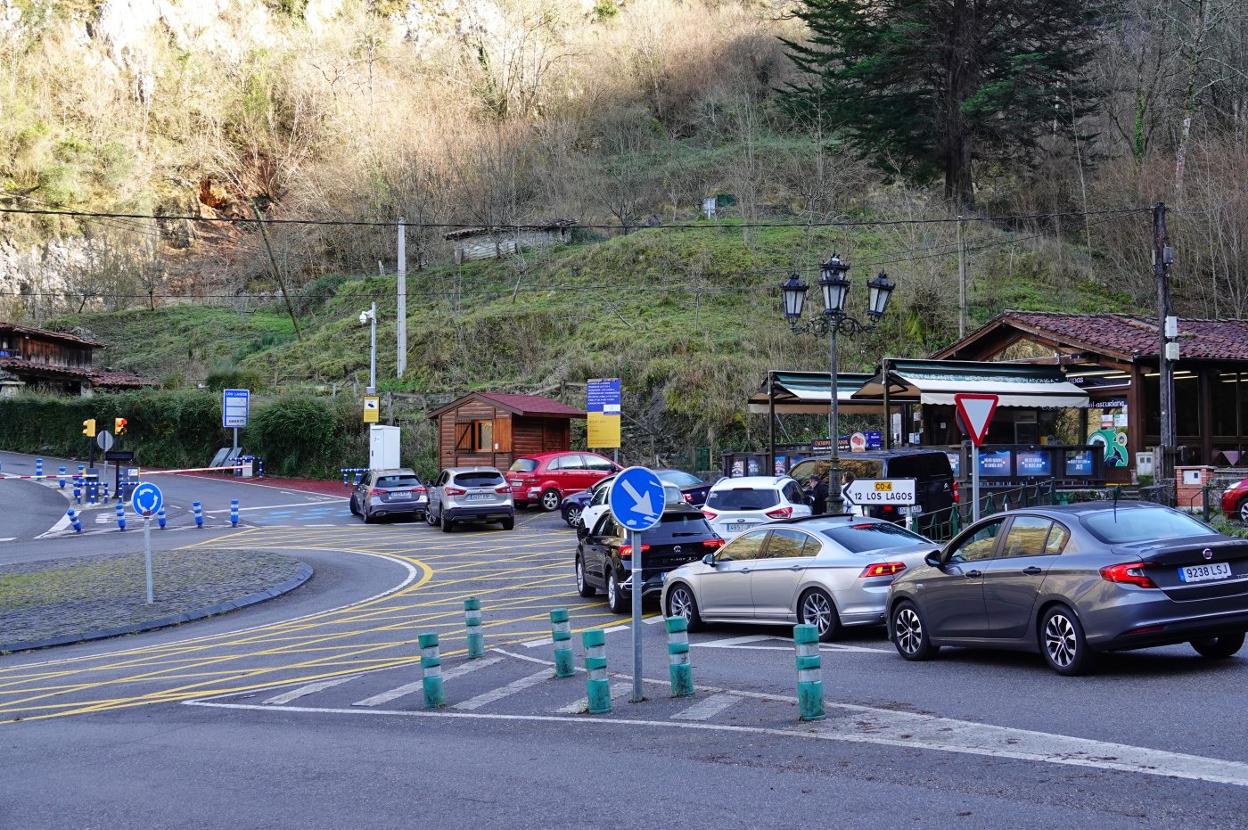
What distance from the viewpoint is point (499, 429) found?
41.5 meters

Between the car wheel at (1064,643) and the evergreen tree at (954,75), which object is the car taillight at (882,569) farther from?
the evergreen tree at (954,75)

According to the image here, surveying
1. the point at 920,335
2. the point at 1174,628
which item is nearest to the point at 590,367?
the point at 920,335

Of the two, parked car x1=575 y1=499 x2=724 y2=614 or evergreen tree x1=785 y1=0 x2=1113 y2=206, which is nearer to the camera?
parked car x1=575 y1=499 x2=724 y2=614

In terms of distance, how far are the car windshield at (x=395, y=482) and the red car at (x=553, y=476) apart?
3.05 metres

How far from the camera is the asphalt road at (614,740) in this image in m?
6.71

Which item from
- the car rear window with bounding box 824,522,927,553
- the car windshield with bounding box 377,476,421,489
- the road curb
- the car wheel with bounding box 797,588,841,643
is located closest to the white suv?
the car rear window with bounding box 824,522,927,553

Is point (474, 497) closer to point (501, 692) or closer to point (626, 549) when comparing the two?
point (626, 549)

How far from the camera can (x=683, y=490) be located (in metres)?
28.8

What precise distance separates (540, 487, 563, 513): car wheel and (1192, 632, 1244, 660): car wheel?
26655 mm

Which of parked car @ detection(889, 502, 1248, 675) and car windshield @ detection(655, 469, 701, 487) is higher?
car windshield @ detection(655, 469, 701, 487)

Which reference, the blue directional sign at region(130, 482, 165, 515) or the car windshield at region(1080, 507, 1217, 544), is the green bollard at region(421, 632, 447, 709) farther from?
the blue directional sign at region(130, 482, 165, 515)

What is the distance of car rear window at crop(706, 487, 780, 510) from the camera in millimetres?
22000

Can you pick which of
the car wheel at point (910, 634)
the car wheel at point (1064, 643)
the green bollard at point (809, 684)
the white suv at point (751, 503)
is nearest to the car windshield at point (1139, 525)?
the car wheel at point (1064, 643)

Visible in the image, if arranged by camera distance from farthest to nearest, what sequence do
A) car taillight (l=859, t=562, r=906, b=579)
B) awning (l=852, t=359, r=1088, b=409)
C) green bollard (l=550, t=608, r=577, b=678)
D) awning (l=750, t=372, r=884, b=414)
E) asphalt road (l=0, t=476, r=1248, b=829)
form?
awning (l=750, t=372, r=884, b=414) → awning (l=852, t=359, r=1088, b=409) → car taillight (l=859, t=562, r=906, b=579) → green bollard (l=550, t=608, r=577, b=678) → asphalt road (l=0, t=476, r=1248, b=829)
